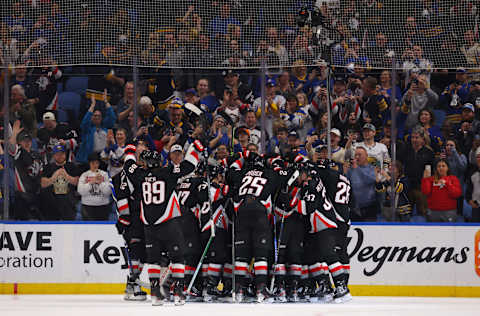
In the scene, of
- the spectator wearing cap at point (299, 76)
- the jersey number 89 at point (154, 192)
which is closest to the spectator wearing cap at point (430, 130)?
the spectator wearing cap at point (299, 76)

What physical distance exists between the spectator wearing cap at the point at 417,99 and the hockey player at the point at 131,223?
420cm

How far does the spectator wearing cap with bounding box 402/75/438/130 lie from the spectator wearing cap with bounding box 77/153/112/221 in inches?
167

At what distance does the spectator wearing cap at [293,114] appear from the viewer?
35.9 ft

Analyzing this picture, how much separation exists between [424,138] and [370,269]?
2.15 m

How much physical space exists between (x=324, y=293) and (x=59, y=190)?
3954 millimetres

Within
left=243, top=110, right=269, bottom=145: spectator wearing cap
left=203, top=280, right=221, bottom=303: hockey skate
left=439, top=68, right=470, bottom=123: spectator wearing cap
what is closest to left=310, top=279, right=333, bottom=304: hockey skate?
left=203, top=280, right=221, bottom=303: hockey skate

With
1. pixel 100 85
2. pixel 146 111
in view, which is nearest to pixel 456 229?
pixel 146 111

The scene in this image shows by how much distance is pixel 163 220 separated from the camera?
27.0ft

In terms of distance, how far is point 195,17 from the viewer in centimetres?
1134

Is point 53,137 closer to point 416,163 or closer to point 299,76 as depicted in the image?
point 299,76

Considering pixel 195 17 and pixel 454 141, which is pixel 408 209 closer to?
pixel 454 141

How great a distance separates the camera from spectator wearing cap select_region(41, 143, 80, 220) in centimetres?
1045

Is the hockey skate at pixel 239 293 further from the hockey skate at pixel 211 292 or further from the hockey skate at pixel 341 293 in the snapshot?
the hockey skate at pixel 341 293

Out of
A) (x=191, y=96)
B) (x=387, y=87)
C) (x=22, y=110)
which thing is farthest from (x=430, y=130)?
(x=22, y=110)
